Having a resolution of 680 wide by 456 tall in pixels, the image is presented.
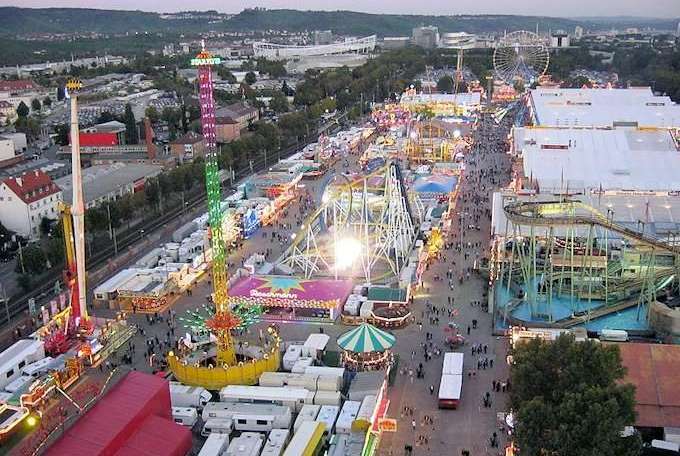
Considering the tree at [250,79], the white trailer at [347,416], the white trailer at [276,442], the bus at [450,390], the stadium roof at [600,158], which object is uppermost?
the tree at [250,79]

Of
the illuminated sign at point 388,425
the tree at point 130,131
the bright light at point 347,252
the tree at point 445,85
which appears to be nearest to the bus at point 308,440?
the illuminated sign at point 388,425

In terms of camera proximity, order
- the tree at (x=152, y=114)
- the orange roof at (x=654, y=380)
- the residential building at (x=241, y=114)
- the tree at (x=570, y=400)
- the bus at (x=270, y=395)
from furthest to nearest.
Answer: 1. the tree at (x=152, y=114)
2. the residential building at (x=241, y=114)
3. the bus at (x=270, y=395)
4. the orange roof at (x=654, y=380)
5. the tree at (x=570, y=400)

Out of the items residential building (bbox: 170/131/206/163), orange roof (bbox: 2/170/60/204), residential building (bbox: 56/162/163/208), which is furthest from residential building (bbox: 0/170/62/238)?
residential building (bbox: 170/131/206/163)

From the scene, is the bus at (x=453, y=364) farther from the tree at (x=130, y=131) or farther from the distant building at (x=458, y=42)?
the distant building at (x=458, y=42)

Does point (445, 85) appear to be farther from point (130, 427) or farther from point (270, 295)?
point (130, 427)

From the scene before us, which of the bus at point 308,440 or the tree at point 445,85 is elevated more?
the tree at point 445,85

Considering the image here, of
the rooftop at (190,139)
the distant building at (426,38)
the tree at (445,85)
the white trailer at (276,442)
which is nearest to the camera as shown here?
the white trailer at (276,442)
